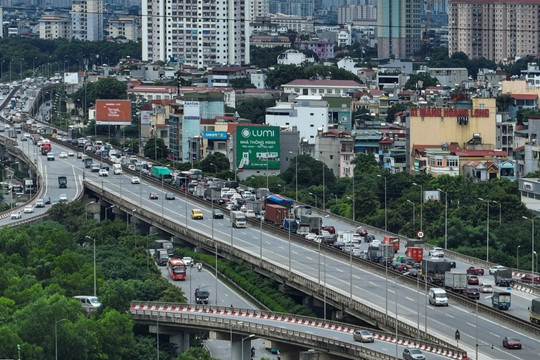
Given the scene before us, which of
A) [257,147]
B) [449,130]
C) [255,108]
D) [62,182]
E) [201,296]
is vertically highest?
[449,130]

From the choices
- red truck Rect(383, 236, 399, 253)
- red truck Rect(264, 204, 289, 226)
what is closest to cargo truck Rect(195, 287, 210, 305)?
red truck Rect(383, 236, 399, 253)

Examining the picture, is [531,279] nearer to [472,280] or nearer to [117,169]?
[472,280]

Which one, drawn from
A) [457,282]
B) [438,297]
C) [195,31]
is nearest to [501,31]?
[195,31]

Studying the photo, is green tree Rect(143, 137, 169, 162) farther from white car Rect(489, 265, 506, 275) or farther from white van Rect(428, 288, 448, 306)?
white van Rect(428, 288, 448, 306)

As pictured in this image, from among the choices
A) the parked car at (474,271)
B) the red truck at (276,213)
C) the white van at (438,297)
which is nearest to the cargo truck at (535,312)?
the white van at (438,297)

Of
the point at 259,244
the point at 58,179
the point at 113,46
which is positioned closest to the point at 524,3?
the point at 113,46
